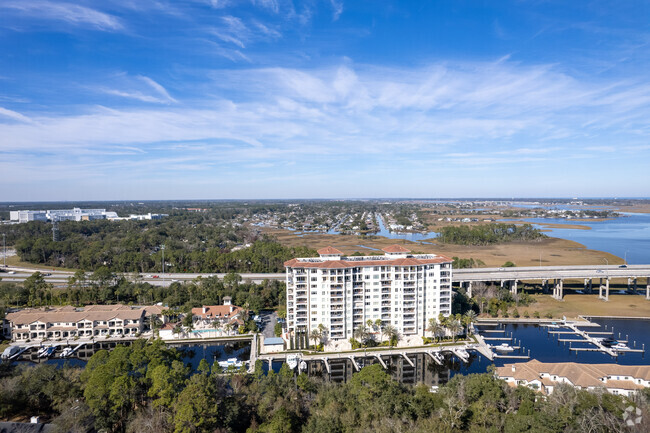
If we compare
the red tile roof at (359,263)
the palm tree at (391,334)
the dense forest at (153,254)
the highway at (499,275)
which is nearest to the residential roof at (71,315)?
the highway at (499,275)

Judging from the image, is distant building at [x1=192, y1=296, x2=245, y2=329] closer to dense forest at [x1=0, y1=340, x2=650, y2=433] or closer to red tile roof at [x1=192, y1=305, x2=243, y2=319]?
red tile roof at [x1=192, y1=305, x2=243, y2=319]

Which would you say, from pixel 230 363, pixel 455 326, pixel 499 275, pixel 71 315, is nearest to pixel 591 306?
pixel 499 275

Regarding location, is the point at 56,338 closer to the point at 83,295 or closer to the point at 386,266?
the point at 83,295

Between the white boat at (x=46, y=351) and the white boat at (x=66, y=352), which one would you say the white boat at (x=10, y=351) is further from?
the white boat at (x=66, y=352)

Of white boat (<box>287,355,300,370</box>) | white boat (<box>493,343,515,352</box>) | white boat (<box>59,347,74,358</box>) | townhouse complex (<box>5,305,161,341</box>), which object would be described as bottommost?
white boat (<box>59,347,74,358</box>)

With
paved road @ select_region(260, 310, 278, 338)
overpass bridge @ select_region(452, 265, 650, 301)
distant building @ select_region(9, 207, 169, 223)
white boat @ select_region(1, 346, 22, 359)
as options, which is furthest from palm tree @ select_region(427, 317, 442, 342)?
distant building @ select_region(9, 207, 169, 223)

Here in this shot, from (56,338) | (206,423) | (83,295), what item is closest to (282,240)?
(83,295)
